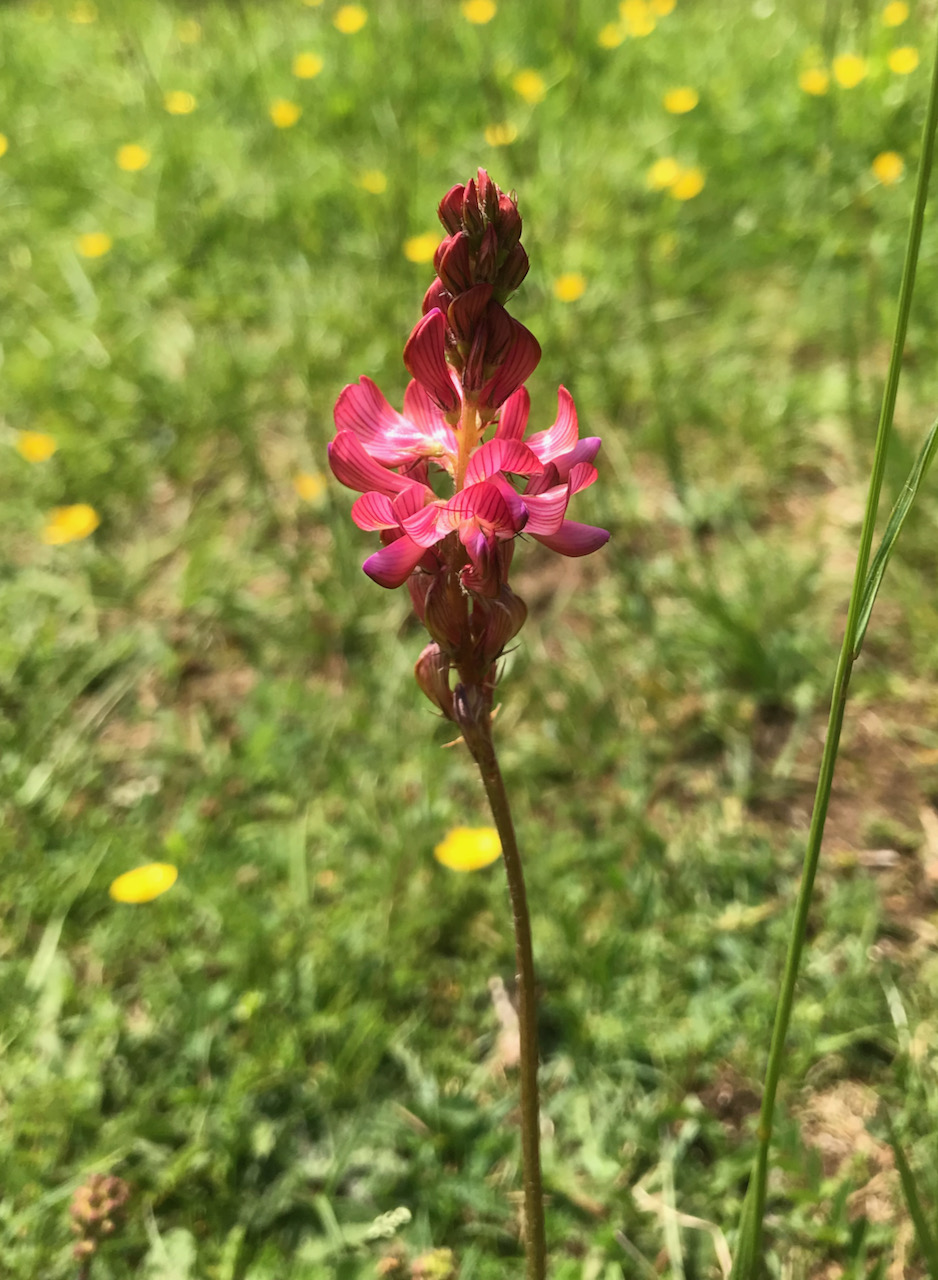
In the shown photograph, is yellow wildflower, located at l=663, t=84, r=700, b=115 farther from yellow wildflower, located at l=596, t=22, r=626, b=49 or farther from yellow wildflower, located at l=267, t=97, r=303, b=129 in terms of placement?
yellow wildflower, located at l=267, t=97, r=303, b=129

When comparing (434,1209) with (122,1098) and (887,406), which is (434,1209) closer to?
(122,1098)

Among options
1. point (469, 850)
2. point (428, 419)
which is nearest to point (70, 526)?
point (469, 850)

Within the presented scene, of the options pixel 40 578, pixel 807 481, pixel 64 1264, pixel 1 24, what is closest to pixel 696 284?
pixel 807 481

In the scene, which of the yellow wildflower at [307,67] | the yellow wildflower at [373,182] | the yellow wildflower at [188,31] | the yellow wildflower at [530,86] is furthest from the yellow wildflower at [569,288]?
the yellow wildflower at [188,31]

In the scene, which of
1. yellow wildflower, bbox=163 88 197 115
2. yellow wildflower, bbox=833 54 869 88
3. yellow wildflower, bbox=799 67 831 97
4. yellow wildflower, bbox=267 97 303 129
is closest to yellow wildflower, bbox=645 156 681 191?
yellow wildflower, bbox=799 67 831 97

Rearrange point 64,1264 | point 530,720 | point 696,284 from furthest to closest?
point 696,284, point 530,720, point 64,1264

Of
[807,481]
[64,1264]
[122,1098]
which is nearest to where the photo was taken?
[64,1264]
